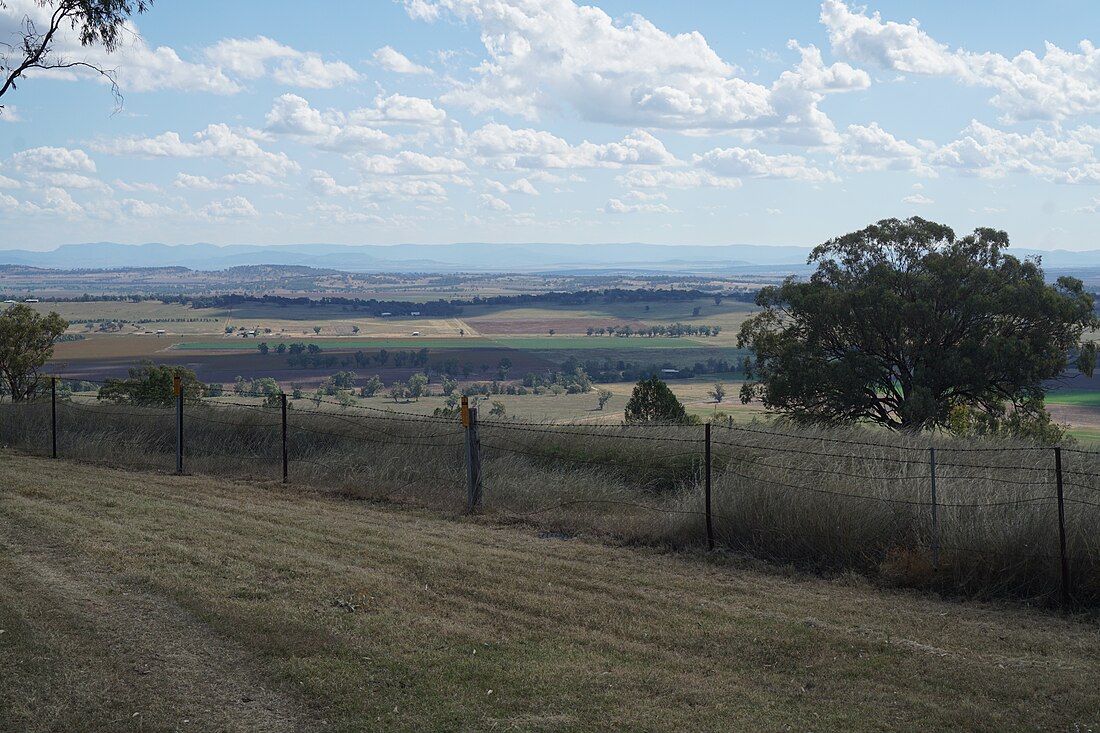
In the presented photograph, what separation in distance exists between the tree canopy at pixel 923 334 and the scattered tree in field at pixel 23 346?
19633 millimetres

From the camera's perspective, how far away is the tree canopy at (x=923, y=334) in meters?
26.2

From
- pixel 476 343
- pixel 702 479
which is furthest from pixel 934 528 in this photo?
pixel 476 343

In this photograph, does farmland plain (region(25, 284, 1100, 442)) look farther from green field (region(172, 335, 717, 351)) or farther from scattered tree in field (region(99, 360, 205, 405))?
scattered tree in field (region(99, 360, 205, 405))

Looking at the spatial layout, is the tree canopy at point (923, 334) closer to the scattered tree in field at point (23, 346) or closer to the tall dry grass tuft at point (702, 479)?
the tall dry grass tuft at point (702, 479)

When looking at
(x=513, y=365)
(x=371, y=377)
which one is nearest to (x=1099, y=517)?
(x=371, y=377)

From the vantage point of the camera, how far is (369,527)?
467 inches

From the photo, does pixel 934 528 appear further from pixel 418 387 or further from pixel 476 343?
pixel 476 343

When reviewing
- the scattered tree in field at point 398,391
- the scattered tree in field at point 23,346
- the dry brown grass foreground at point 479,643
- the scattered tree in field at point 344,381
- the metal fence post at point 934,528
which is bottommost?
the scattered tree in field at point 398,391

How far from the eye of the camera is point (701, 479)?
13.1 meters

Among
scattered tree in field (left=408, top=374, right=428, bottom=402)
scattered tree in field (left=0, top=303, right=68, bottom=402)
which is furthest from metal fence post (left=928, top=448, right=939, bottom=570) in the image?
scattered tree in field (left=408, top=374, right=428, bottom=402)

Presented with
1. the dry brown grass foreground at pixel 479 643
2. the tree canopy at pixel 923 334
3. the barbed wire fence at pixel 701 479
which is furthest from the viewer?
the tree canopy at pixel 923 334

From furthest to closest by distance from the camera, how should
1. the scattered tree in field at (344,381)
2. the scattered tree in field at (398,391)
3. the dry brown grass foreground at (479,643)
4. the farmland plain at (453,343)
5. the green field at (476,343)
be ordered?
the green field at (476,343), the scattered tree in field at (344,381), the scattered tree in field at (398,391), the farmland plain at (453,343), the dry brown grass foreground at (479,643)

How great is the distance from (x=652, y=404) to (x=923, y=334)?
7.81 meters

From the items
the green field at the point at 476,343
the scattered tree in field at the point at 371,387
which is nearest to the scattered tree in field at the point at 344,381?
the scattered tree in field at the point at 371,387
